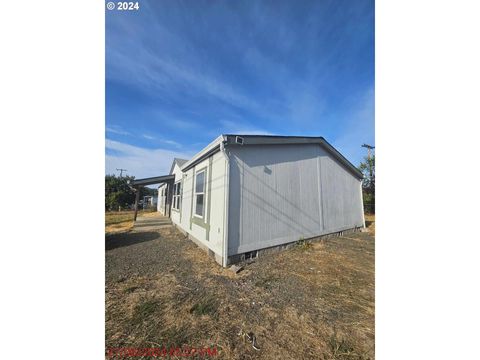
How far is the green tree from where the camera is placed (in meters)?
11.6

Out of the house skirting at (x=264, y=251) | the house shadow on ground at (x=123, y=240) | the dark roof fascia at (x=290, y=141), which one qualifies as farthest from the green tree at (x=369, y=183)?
the house shadow on ground at (x=123, y=240)

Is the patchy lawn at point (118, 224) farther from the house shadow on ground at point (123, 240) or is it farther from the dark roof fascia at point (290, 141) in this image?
the dark roof fascia at point (290, 141)

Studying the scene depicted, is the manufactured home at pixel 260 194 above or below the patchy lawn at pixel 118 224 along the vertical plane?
above

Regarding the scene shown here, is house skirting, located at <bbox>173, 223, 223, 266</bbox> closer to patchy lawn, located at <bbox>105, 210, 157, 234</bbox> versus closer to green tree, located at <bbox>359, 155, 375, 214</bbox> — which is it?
patchy lawn, located at <bbox>105, 210, 157, 234</bbox>

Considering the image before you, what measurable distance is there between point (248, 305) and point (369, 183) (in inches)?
606

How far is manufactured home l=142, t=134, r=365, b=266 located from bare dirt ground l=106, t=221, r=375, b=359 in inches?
21.7

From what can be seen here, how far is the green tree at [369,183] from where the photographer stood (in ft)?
38.1

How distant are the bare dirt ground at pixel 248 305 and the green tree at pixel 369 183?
27.2 ft
